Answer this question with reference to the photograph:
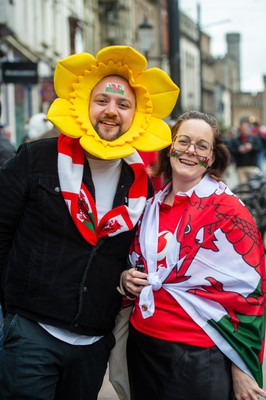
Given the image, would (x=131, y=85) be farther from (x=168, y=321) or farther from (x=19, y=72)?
(x=19, y=72)

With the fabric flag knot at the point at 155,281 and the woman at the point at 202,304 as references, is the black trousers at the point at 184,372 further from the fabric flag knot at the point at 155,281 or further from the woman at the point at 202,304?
the fabric flag knot at the point at 155,281

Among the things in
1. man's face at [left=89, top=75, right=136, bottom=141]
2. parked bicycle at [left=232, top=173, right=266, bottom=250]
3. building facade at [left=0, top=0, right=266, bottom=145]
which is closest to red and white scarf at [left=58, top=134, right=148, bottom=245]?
man's face at [left=89, top=75, right=136, bottom=141]

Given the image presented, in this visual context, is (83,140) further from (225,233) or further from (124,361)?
(124,361)

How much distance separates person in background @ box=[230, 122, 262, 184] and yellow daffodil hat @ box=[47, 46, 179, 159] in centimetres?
1207

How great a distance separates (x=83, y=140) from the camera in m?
→ 2.91

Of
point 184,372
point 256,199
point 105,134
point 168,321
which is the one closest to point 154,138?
point 105,134

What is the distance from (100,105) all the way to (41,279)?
757 mm

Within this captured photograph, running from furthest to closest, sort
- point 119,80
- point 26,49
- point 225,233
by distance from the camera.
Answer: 1. point 26,49
2. point 119,80
3. point 225,233

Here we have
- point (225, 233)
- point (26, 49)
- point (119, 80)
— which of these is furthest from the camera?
point (26, 49)

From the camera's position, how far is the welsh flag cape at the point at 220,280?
284 centimetres

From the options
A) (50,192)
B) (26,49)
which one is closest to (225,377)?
(50,192)

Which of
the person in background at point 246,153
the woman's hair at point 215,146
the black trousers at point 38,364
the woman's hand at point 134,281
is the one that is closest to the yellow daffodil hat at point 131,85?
the woman's hair at point 215,146

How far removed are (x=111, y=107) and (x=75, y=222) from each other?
51cm

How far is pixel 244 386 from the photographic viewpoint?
285 centimetres
